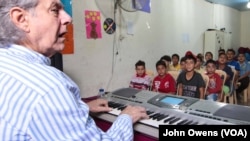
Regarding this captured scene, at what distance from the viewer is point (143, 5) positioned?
3963 millimetres

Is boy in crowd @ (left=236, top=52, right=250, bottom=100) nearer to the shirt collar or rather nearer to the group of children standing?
the group of children standing

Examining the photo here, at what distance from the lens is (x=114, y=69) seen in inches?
142

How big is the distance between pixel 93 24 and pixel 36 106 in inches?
113

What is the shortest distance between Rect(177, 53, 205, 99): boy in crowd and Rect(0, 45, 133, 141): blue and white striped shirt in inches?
85.1

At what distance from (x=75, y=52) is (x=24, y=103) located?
261 centimetres

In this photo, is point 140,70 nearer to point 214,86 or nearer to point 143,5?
point 214,86

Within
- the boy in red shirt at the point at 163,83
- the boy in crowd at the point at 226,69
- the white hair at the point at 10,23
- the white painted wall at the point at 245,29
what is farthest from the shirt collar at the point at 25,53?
the white painted wall at the point at 245,29

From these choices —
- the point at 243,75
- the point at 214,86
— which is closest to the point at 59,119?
the point at 214,86

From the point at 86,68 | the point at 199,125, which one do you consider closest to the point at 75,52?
the point at 86,68

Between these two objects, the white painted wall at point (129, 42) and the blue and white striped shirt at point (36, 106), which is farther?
the white painted wall at point (129, 42)

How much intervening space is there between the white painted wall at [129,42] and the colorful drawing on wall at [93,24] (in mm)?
60

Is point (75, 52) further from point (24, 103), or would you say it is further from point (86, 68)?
point (24, 103)

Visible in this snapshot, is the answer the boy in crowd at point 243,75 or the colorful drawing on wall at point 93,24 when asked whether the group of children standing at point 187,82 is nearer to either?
the colorful drawing on wall at point 93,24

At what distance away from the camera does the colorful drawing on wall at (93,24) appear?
3.17m
